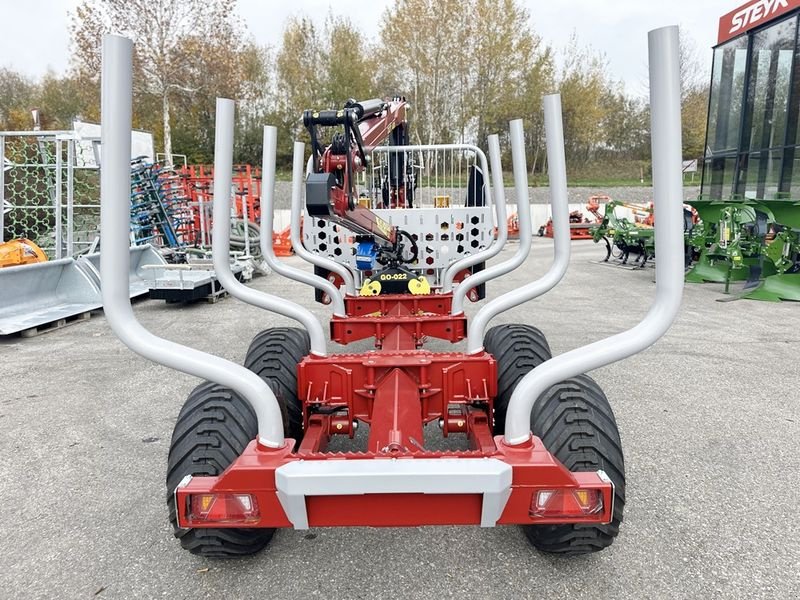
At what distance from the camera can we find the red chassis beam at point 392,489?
174 centimetres

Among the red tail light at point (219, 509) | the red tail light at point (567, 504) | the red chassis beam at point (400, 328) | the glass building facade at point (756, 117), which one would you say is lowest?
the red tail light at point (219, 509)

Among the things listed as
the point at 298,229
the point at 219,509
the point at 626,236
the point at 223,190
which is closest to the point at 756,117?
the point at 626,236

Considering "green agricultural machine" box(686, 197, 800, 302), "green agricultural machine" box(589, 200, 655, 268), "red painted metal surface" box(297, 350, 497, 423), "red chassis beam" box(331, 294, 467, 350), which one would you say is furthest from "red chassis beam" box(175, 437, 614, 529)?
"green agricultural machine" box(589, 200, 655, 268)

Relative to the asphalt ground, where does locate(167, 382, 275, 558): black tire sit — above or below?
above

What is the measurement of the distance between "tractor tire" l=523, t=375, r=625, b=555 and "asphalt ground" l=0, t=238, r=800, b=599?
6.9 inches

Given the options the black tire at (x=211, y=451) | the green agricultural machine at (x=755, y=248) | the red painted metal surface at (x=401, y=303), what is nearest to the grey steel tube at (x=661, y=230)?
the black tire at (x=211, y=451)

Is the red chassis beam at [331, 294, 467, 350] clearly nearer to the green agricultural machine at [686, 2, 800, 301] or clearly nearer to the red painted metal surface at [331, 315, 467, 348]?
the red painted metal surface at [331, 315, 467, 348]

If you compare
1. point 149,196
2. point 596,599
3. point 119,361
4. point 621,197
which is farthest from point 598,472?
point 621,197

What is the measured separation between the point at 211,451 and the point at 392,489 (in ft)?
2.65

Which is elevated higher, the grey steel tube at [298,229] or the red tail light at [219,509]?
the grey steel tube at [298,229]

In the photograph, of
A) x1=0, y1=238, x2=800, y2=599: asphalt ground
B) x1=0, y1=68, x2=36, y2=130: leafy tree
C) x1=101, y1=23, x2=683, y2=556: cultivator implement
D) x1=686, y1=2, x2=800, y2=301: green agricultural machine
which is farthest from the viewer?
x1=0, y1=68, x2=36, y2=130: leafy tree

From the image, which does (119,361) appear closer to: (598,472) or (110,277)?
(110,277)

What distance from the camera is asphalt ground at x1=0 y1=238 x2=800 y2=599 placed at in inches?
87.0

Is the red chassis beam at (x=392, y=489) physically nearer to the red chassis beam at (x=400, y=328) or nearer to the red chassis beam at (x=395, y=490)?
the red chassis beam at (x=395, y=490)
